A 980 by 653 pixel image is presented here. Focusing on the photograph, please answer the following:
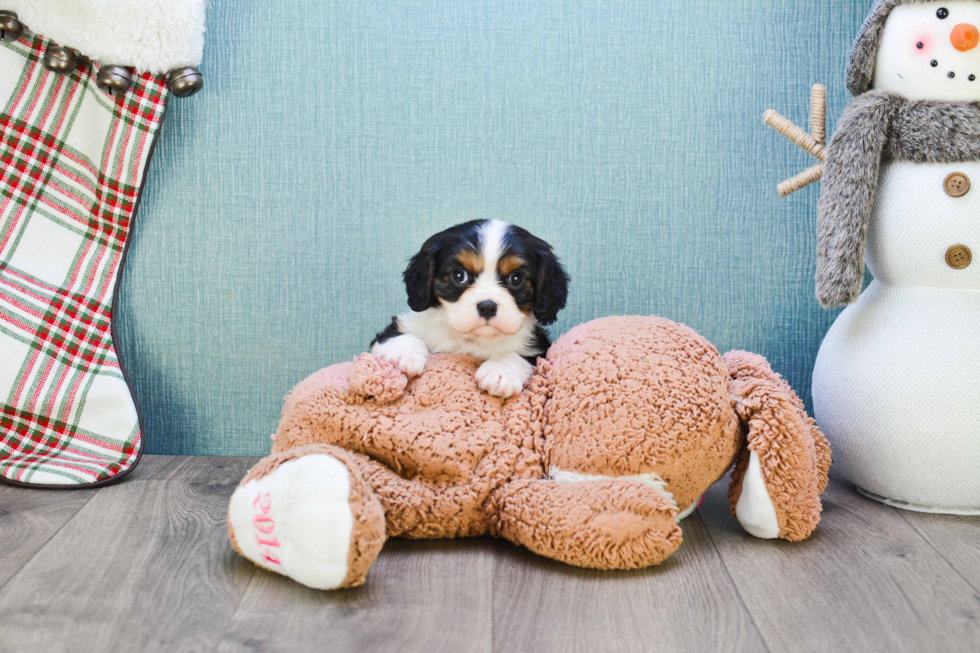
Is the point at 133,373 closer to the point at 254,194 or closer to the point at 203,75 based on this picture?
the point at 254,194

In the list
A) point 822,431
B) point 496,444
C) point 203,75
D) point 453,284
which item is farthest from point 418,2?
point 822,431

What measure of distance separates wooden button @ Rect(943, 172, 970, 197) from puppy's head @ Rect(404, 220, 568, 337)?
72cm

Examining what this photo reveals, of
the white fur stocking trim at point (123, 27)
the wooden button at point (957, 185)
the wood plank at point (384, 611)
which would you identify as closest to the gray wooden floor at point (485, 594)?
the wood plank at point (384, 611)

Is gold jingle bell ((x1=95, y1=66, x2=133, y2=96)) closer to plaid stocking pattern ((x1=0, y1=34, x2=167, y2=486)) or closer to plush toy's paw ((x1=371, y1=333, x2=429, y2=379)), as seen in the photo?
plaid stocking pattern ((x1=0, y1=34, x2=167, y2=486))

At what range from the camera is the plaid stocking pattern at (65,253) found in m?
1.69

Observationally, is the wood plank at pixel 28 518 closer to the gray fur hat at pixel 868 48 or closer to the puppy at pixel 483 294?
the puppy at pixel 483 294

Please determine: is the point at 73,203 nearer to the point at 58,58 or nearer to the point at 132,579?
the point at 58,58

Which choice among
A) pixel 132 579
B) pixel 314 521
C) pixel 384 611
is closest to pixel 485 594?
pixel 384 611

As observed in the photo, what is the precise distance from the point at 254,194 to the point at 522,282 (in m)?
0.74

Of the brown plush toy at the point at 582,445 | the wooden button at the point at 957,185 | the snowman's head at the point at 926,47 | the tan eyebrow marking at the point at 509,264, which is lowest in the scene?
the brown plush toy at the point at 582,445

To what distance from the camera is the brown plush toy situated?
4.15 ft

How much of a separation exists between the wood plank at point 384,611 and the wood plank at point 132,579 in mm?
44

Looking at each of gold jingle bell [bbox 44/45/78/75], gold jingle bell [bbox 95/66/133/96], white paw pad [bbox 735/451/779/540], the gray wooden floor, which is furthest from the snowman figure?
gold jingle bell [bbox 44/45/78/75]

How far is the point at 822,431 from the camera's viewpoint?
1.65 metres
